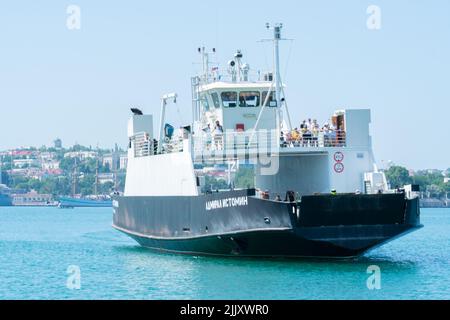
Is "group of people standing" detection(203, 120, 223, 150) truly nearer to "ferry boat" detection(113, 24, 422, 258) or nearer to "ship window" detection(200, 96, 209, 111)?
"ferry boat" detection(113, 24, 422, 258)

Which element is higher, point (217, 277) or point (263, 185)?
point (263, 185)

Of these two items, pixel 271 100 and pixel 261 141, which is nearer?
pixel 261 141

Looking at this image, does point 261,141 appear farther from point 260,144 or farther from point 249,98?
point 249,98

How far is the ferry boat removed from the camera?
2755 centimetres

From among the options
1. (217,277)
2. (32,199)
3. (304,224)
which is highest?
(32,199)

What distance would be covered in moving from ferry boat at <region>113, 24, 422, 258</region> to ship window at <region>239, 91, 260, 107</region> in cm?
3

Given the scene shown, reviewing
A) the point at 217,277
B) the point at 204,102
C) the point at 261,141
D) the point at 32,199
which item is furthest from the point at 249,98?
the point at 32,199

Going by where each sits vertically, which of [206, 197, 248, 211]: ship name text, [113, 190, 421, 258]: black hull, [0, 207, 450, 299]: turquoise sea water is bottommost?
[0, 207, 450, 299]: turquoise sea water

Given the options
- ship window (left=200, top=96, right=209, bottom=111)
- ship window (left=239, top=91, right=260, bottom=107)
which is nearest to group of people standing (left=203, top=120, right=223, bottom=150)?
ship window (left=239, top=91, right=260, bottom=107)

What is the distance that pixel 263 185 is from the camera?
1350 inches

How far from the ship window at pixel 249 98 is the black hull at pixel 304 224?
3.66m

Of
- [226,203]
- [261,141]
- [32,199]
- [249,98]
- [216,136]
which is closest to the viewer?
[226,203]

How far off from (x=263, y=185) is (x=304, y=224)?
714 centimetres

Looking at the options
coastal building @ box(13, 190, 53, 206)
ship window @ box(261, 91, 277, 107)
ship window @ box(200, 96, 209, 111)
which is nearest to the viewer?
ship window @ box(261, 91, 277, 107)
